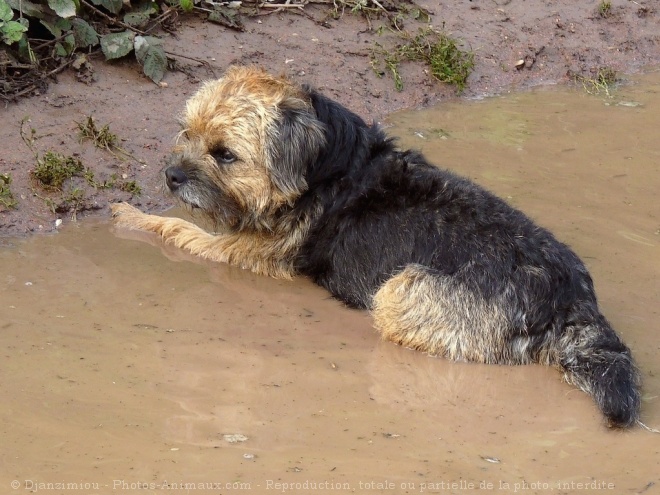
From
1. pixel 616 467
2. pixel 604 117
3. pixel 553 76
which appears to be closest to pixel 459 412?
pixel 616 467

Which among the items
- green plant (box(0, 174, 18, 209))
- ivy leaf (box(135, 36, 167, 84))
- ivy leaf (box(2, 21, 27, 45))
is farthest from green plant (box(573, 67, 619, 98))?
green plant (box(0, 174, 18, 209))

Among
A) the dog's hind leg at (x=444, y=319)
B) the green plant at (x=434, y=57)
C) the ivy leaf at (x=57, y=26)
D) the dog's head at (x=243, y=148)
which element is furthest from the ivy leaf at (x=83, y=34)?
the dog's hind leg at (x=444, y=319)

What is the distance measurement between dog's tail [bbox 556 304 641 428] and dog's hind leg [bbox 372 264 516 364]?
288 millimetres

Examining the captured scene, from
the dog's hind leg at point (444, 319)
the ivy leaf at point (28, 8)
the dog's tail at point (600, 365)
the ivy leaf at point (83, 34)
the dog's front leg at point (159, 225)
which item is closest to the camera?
the dog's tail at point (600, 365)

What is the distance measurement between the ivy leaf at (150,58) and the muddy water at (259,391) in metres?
1.75

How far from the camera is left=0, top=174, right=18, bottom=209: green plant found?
656 centimetres

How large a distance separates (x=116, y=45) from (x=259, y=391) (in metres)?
4.15

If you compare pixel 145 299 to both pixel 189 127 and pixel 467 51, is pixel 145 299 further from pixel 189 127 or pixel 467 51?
pixel 467 51

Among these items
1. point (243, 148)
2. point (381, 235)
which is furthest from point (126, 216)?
point (381, 235)

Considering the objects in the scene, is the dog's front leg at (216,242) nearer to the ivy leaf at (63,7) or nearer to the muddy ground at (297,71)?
the muddy ground at (297,71)

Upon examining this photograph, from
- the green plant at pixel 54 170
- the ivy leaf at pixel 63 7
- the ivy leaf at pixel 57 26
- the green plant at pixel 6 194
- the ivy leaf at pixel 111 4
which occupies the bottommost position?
the green plant at pixel 6 194

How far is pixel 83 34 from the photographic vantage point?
7852 millimetres

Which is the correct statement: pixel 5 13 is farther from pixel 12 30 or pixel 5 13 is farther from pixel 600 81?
pixel 600 81

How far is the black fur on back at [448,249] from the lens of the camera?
16.8 feet
